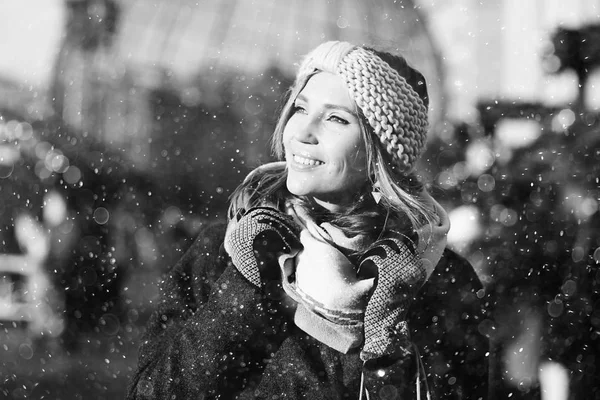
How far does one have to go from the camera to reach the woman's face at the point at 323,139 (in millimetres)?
559

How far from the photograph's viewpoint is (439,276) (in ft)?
2.10

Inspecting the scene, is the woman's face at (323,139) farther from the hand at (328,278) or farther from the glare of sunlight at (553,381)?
the glare of sunlight at (553,381)

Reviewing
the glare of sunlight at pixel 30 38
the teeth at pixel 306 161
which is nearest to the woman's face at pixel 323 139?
the teeth at pixel 306 161

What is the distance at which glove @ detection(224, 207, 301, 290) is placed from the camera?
565 mm

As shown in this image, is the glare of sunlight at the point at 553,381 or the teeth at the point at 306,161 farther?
the glare of sunlight at the point at 553,381

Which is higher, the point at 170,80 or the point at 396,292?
the point at 170,80

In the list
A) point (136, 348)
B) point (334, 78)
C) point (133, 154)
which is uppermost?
point (334, 78)

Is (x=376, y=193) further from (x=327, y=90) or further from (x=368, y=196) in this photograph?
(x=327, y=90)

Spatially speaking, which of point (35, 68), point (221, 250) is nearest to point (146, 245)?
point (221, 250)

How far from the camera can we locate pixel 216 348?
557mm

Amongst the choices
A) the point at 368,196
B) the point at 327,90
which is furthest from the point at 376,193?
the point at 327,90

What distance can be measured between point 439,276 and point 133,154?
34 cm

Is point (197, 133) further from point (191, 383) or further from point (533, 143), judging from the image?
point (533, 143)

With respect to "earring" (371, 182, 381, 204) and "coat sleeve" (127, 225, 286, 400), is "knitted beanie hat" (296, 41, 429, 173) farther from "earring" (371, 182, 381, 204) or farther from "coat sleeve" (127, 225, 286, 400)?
"coat sleeve" (127, 225, 286, 400)
